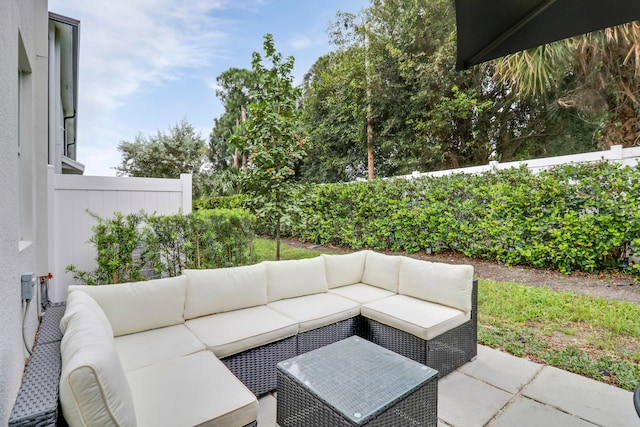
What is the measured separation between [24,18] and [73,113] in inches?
354

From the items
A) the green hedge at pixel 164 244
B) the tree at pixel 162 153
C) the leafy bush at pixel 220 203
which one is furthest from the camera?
the tree at pixel 162 153

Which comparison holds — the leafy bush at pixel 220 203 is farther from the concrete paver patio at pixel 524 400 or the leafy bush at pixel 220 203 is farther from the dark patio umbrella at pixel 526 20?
the dark patio umbrella at pixel 526 20

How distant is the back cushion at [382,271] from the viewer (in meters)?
3.75

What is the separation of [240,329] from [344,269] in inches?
66.8

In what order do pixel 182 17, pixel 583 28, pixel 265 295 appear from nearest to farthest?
pixel 583 28 → pixel 265 295 → pixel 182 17

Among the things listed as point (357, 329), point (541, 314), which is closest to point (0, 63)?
point (357, 329)

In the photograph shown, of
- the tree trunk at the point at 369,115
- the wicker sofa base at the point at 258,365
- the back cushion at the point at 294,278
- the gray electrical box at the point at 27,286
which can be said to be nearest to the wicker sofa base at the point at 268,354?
the wicker sofa base at the point at 258,365

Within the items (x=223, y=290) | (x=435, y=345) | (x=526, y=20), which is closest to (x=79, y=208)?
(x=223, y=290)

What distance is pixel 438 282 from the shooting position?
3.23 metres

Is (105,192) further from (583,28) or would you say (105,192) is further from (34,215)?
(583,28)

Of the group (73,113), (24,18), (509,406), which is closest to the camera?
(24,18)

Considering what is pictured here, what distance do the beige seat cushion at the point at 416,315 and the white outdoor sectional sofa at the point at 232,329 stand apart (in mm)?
11

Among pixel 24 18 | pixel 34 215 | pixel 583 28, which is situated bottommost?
pixel 34 215

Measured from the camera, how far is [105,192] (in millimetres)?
3939
